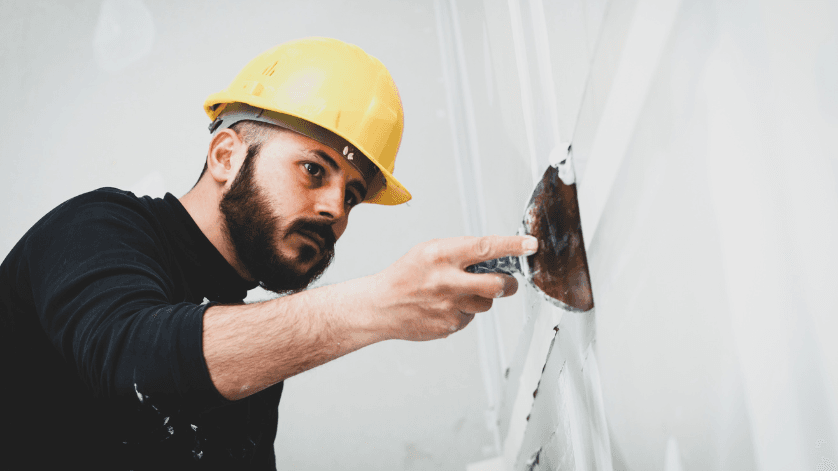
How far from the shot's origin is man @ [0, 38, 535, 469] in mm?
601

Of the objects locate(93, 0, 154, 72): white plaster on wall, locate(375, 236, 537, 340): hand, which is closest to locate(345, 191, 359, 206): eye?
locate(375, 236, 537, 340): hand

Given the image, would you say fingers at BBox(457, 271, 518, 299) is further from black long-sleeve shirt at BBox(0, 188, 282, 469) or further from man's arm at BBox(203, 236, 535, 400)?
black long-sleeve shirt at BBox(0, 188, 282, 469)

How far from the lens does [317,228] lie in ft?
3.73

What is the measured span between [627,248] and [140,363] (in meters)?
0.59

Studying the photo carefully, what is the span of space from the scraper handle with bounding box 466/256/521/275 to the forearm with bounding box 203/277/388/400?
0.13 m

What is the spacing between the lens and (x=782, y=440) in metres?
0.34

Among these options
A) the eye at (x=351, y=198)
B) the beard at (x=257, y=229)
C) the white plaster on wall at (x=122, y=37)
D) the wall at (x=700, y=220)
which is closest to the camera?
the wall at (x=700, y=220)

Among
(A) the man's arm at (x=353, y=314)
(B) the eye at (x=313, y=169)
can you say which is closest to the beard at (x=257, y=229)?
(B) the eye at (x=313, y=169)

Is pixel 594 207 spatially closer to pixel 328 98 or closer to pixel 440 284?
pixel 440 284

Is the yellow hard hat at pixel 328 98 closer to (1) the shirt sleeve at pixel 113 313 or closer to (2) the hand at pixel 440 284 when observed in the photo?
(1) the shirt sleeve at pixel 113 313

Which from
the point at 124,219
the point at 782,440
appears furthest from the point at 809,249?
the point at 124,219

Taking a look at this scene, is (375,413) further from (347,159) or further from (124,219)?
(124,219)

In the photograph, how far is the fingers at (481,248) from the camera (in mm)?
575

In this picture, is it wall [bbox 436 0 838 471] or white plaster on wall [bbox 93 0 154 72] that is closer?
wall [bbox 436 0 838 471]
